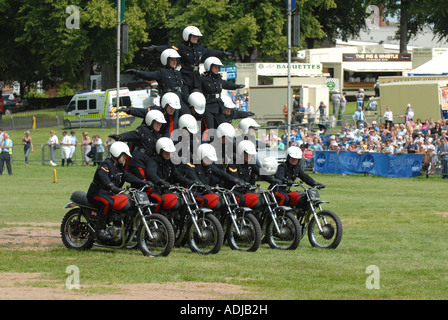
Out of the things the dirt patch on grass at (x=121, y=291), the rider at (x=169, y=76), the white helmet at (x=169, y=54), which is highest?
the white helmet at (x=169, y=54)

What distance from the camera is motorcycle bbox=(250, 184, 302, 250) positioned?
15016 millimetres

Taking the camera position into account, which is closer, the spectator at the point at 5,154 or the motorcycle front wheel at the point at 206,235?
the motorcycle front wheel at the point at 206,235

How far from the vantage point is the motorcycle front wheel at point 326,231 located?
1495 cm

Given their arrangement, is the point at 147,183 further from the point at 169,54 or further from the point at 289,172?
the point at 169,54

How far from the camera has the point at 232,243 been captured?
15.0 meters

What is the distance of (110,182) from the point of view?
14.3m

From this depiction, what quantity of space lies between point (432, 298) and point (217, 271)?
324 cm

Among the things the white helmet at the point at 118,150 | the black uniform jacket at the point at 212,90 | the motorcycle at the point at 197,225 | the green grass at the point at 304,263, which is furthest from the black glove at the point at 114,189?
the black uniform jacket at the point at 212,90

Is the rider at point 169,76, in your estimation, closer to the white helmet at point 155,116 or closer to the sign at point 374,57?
the white helmet at point 155,116

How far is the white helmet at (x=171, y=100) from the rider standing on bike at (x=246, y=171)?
134 cm

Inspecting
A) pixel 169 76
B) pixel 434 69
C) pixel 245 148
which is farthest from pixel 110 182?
pixel 434 69

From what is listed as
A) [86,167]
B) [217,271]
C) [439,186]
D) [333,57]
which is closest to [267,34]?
[333,57]

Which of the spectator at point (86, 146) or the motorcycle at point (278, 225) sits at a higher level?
the spectator at point (86, 146)

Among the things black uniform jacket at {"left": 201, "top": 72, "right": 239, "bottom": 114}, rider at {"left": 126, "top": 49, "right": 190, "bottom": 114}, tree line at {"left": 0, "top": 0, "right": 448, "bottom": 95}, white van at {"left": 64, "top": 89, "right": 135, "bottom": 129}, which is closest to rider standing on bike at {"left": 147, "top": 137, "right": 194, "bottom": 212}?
rider at {"left": 126, "top": 49, "right": 190, "bottom": 114}
